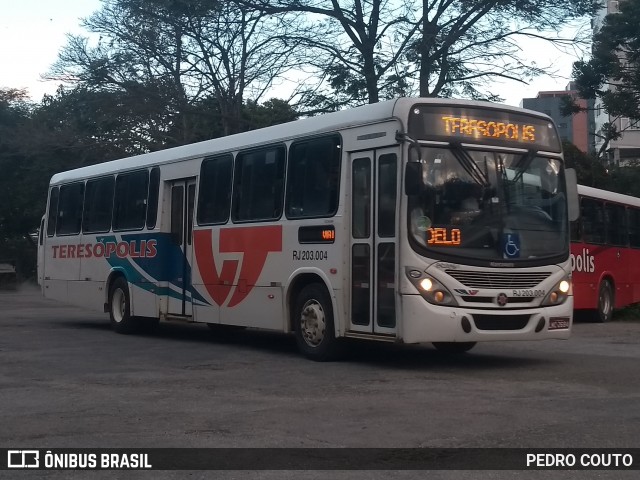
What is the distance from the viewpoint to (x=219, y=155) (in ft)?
51.1

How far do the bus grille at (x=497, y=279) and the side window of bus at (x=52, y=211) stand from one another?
11.8 m

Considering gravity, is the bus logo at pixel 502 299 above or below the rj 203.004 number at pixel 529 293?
below

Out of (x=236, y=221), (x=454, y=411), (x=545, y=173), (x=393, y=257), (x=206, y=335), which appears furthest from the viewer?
(x=206, y=335)

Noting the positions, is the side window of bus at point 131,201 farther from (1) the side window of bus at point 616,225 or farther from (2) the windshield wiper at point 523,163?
(1) the side window of bus at point 616,225

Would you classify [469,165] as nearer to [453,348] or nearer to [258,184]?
[453,348]

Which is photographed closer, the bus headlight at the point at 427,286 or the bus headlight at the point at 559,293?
the bus headlight at the point at 427,286

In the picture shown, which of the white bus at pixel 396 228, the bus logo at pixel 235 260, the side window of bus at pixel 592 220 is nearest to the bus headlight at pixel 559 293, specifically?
the white bus at pixel 396 228

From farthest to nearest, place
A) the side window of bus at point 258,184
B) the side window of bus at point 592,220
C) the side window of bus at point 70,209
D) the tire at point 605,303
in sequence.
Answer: the tire at point 605,303, the side window of bus at point 592,220, the side window of bus at point 70,209, the side window of bus at point 258,184

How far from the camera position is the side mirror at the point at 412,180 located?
11.4m

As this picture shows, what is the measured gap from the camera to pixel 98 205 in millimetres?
19328
